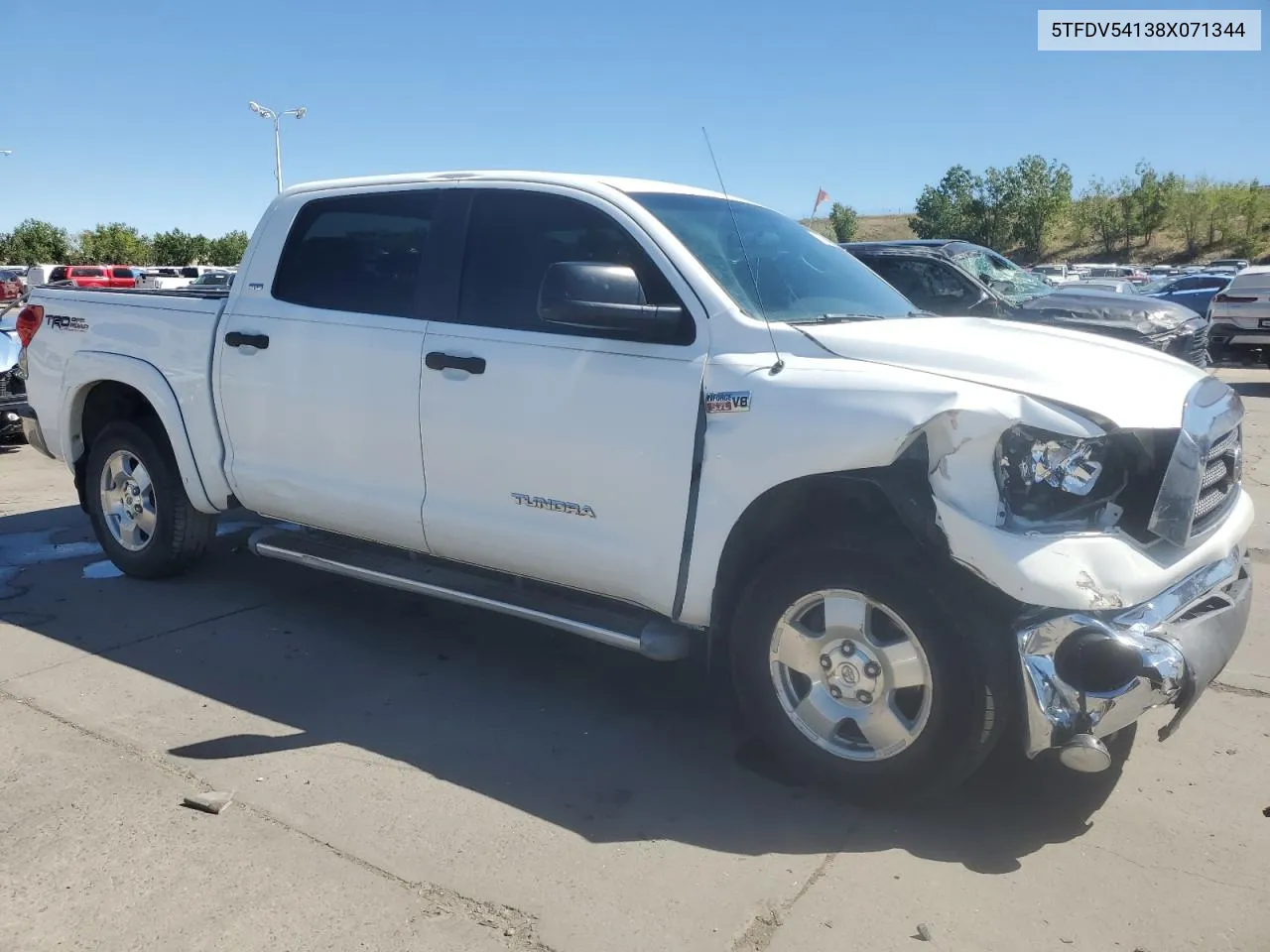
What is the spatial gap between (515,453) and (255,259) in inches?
74.4

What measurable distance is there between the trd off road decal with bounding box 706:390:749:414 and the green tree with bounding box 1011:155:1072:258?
8126 centimetres

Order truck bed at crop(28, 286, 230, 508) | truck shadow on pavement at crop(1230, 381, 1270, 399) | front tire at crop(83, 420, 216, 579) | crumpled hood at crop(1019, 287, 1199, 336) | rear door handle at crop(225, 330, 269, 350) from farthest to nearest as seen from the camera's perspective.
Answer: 1. truck shadow on pavement at crop(1230, 381, 1270, 399)
2. crumpled hood at crop(1019, 287, 1199, 336)
3. front tire at crop(83, 420, 216, 579)
4. truck bed at crop(28, 286, 230, 508)
5. rear door handle at crop(225, 330, 269, 350)

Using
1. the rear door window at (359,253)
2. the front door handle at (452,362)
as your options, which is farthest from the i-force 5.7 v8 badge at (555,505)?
the rear door window at (359,253)

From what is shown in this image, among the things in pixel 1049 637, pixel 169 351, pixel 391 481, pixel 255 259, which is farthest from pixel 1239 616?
pixel 169 351

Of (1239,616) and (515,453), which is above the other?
(515,453)

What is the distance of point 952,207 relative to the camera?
79375 mm

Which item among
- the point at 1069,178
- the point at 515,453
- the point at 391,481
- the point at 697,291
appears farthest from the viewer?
the point at 1069,178

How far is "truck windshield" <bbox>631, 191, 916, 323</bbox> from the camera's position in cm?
388

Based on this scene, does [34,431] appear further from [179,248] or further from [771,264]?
[179,248]

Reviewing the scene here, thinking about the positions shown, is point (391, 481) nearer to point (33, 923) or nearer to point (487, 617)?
point (487, 617)

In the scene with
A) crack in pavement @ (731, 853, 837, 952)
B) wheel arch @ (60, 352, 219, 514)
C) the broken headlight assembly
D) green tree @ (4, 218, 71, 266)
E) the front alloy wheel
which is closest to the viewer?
crack in pavement @ (731, 853, 837, 952)

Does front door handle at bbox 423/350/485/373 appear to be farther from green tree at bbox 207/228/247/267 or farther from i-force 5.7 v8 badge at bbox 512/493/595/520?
green tree at bbox 207/228/247/267

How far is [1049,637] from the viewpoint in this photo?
301 centimetres

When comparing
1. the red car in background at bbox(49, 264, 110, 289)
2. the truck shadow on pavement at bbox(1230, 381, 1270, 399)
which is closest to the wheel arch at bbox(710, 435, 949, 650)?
the truck shadow on pavement at bbox(1230, 381, 1270, 399)
